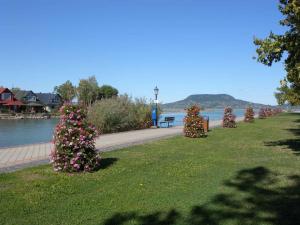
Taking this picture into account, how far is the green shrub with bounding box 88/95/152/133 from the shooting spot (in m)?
20.8

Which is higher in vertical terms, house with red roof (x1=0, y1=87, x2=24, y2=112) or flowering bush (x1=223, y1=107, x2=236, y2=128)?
house with red roof (x1=0, y1=87, x2=24, y2=112)

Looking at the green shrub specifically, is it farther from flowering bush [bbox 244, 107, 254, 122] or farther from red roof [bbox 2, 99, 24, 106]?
red roof [bbox 2, 99, 24, 106]

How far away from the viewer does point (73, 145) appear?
26.9 feet

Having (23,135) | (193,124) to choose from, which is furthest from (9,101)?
(193,124)

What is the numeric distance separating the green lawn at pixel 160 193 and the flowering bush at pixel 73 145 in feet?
0.97

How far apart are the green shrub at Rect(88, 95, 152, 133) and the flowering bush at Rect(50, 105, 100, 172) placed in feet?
36.6

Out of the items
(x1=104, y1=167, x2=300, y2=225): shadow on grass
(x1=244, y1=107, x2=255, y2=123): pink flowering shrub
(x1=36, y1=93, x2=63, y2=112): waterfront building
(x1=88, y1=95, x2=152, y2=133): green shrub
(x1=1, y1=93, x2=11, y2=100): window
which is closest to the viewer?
(x1=104, y1=167, x2=300, y2=225): shadow on grass

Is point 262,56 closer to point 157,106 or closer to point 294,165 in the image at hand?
point 294,165

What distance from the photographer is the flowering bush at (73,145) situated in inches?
323

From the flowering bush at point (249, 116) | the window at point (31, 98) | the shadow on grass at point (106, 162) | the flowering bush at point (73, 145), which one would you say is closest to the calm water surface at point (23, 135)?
the shadow on grass at point (106, 162)

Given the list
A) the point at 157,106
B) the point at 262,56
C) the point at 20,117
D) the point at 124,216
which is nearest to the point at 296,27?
the point at 262,56

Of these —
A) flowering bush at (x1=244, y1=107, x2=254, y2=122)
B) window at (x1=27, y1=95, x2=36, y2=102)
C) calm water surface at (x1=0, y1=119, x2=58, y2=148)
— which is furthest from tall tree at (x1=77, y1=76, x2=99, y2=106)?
window at (x1=27, y1=95, x2=36, y2=102)

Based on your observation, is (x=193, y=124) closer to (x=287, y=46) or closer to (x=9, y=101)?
(x=287, y=46)

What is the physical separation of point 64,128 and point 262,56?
23.3ft
